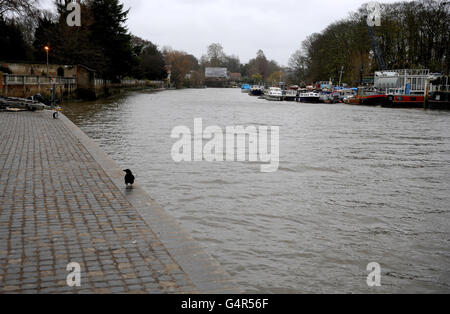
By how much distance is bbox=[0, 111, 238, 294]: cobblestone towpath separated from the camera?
5.01 meters

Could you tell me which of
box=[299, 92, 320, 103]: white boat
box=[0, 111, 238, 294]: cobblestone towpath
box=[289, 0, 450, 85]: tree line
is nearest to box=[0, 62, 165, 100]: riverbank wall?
box=[0, 111, 238, 294]: cobblestone towpath

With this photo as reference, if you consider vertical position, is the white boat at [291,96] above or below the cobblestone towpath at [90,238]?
above

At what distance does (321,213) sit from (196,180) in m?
3.93

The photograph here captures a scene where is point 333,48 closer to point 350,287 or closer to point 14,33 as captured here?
point 14,33

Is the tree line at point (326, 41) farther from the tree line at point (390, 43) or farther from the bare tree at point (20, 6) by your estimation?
the bare tree at point (20, 6)

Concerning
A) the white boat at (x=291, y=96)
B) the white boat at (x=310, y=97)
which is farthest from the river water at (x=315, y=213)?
the white boat at (x=291, y=96)

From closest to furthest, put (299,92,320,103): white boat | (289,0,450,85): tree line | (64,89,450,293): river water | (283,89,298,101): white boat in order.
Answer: (64,89,450,293): river water
(289,0,450,85): tree line
(299,92,320,103): white boat
(283,89,298,101): white boat

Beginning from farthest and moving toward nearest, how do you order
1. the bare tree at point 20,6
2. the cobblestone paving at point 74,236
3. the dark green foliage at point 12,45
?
1. the dark green foliage at point 12,45
2. the bare tree at point 20,6
3. the cobblestone paving at point 74,236

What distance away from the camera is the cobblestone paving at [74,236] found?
498 centimetres

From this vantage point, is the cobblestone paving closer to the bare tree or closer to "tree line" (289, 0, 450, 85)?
the bare tree

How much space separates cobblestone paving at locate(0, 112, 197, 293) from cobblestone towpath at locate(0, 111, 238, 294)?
0.04 ft

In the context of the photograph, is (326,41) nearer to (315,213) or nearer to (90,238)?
(315,213)

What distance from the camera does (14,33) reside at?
5878cm

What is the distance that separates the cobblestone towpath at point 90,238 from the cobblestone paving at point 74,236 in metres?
0.01
